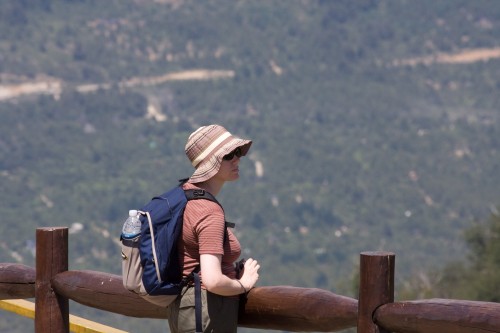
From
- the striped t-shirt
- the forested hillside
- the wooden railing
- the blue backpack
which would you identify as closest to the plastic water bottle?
the blue backpack

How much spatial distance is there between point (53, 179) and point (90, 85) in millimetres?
14449

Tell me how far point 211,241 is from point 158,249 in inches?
5.4

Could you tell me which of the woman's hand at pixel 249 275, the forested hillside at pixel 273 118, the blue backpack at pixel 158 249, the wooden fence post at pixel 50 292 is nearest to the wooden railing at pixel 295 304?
the wooden fence post at pixel 50 292

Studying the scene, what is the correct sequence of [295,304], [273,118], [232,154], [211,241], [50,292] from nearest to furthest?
[211,241]
[232,154]
[295,304]
[50,292]
[273,118]

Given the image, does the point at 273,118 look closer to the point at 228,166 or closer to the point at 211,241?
the point at 228,166

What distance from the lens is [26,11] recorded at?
280ft

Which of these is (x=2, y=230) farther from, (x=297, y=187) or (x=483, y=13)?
(x=483, y=13)

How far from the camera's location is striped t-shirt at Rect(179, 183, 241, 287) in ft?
9.33

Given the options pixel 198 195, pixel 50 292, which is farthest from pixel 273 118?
pixel 198 195

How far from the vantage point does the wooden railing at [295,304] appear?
2779mm

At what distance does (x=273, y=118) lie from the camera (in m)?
83.3

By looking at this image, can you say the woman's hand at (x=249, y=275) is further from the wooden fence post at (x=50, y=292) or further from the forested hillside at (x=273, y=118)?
the forested hillside at (x=273, y=118)

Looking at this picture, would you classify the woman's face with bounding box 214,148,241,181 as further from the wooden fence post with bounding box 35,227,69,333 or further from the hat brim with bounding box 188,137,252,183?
the wooden fence post with bounding box 35,227,69,333

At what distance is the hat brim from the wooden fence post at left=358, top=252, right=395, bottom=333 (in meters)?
0.41
